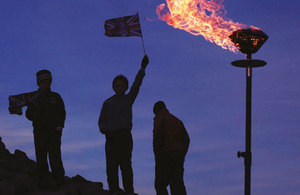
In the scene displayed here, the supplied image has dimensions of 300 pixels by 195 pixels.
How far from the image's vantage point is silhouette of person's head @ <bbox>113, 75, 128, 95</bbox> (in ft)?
29.8

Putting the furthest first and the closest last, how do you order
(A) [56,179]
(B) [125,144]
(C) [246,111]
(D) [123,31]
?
(D) [123,31] < (C) [246,111] < (A) [56,179] < (B) [125,144]

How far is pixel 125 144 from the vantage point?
8953 mm

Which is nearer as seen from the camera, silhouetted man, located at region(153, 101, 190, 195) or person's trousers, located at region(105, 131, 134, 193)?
person's trousers, located at region(105, 131, 134, 193)

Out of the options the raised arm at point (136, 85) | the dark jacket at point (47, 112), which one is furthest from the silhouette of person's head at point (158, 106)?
the dark jacket at point (47, 112)

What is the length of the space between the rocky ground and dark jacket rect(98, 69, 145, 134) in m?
1.65

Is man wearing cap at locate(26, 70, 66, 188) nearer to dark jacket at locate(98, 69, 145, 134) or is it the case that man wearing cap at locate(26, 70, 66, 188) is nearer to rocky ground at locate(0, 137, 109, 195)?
rocky ground at locate(0, 137, 109, 195)

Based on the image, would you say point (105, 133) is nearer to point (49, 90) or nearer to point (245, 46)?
point (49, 90)

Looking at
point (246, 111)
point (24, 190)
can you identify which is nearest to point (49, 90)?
point (24, 190)

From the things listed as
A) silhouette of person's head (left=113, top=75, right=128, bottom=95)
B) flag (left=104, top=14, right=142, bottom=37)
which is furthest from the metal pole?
silhouette of person's head (left=113, top=75, right=128, bottom=95)

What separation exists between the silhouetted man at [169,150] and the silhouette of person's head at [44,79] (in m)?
2.62

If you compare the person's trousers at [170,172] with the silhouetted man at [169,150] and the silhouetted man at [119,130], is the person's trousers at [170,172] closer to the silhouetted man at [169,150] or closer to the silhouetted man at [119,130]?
the silhouetted man at [169,150]

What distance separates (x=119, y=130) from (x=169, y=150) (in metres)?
1.26

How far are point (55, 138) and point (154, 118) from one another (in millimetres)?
2333

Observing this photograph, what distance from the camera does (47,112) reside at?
945cm
